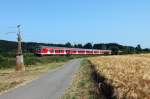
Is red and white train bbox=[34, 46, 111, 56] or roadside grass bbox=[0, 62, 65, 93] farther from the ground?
red and white train bbox=[34, 46, 111, 56]

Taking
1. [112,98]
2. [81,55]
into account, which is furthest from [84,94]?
[81,55]

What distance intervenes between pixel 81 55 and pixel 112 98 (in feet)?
391

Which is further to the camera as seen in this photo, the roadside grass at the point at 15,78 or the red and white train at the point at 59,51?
the red and white train at the point at 59,51

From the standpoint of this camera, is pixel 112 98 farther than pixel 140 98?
Yes

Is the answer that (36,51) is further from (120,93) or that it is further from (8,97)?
(120,93)

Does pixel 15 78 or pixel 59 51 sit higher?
pixel 59 51

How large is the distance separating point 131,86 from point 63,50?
330ft

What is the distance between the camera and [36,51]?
103688 mm

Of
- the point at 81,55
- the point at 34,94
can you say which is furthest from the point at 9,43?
the point at 34,94

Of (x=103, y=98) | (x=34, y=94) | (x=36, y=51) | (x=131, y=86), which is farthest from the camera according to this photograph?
(x=36, y=51)

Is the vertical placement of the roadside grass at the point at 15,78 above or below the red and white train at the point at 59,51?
below

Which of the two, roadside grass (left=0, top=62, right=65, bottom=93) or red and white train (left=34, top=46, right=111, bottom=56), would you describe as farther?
red and white train (left=34, top=46, right=111, bottom=56)

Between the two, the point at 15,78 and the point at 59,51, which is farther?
the point at 59,51

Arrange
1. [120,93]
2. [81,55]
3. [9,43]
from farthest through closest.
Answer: [9,43] → [81,55] → [120,93]
